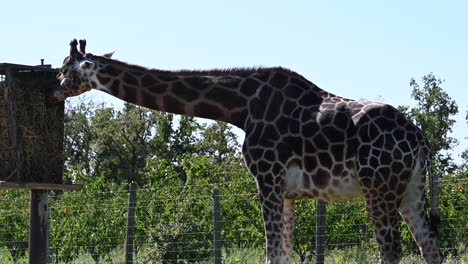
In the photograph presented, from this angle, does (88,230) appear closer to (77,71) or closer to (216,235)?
(216,235)

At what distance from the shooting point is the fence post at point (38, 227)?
36.1 feet

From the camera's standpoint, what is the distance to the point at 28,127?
410 inches

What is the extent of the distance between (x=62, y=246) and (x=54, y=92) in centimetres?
964

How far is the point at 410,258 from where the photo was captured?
13227 mm

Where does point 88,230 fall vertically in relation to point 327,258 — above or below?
above

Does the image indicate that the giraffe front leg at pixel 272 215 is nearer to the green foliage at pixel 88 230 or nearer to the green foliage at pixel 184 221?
the green foliage at pixel 184 221

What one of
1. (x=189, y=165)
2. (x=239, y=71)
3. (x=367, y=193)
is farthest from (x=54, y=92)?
(x=189, y=165)

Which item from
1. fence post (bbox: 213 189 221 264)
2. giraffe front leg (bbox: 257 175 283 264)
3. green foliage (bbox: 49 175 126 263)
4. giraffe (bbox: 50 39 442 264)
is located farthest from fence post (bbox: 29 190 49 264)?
green foliage (bbox: 49 175 126 263)

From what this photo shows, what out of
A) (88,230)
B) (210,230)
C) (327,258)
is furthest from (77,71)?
(88,230)

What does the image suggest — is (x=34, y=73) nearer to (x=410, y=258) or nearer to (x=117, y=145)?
(x=410, y=258)

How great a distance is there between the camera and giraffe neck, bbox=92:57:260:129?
9.05 metres

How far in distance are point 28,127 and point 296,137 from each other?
12.1ft

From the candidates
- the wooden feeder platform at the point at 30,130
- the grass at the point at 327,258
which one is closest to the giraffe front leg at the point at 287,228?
the wooden feeder platform at the point at 30,130

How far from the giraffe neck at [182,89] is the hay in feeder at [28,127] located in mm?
1145
